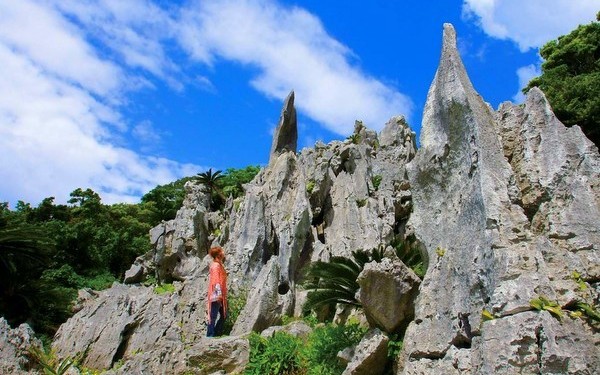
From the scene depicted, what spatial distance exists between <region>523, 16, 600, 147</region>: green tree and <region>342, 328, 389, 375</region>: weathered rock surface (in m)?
17.2

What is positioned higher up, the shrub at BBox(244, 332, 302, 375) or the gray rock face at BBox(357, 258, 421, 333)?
the gray rock face at BBox(357, 258, 421, 333)

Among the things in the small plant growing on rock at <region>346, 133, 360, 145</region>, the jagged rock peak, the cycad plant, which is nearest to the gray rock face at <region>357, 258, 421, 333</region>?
the cycad plant

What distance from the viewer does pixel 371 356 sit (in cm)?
860

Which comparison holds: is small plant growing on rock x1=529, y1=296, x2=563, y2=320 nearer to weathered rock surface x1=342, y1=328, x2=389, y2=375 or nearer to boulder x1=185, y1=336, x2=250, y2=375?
weathered rock surface x1=342, y1=328, x2=389, y2=375

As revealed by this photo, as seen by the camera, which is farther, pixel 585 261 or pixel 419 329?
pixel 419 329

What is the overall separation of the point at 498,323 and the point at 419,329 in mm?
1727

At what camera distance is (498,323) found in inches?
248

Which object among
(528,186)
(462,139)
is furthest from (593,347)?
(462,139)

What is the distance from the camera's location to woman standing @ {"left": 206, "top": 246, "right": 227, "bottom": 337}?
40.4ft

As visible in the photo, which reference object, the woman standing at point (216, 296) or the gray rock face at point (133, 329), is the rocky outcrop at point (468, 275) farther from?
the woman standing at point (216, 296)

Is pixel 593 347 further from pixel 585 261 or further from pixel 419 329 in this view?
pixel 419 329

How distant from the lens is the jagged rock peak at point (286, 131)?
92.2 ft

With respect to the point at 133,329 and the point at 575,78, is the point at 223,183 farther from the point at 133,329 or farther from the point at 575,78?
the point at 133,329

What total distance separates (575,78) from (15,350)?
924 inches
